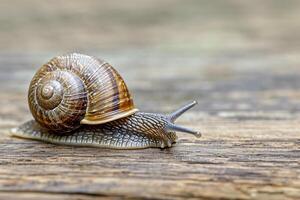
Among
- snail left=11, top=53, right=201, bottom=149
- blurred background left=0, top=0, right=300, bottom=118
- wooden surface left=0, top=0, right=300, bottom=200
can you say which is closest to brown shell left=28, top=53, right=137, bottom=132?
Answer: snail left=11, top=53, right=201, bottom=149

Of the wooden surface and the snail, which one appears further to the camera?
the snail

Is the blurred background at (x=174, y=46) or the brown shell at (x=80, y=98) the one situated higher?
the blurred background at (x=174, y=46)

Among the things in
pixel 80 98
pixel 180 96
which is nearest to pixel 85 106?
pixel 80 98

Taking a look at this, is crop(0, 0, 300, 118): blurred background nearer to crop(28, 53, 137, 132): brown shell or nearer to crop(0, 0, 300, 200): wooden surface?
crop(0, 0, 300, 200): wooden surface

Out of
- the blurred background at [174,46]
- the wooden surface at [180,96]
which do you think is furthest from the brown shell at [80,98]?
the blurred background at [174,46]

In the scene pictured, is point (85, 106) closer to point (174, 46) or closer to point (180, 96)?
point (180, 96)

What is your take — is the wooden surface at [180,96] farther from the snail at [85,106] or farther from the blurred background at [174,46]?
the snail at [85,106]
